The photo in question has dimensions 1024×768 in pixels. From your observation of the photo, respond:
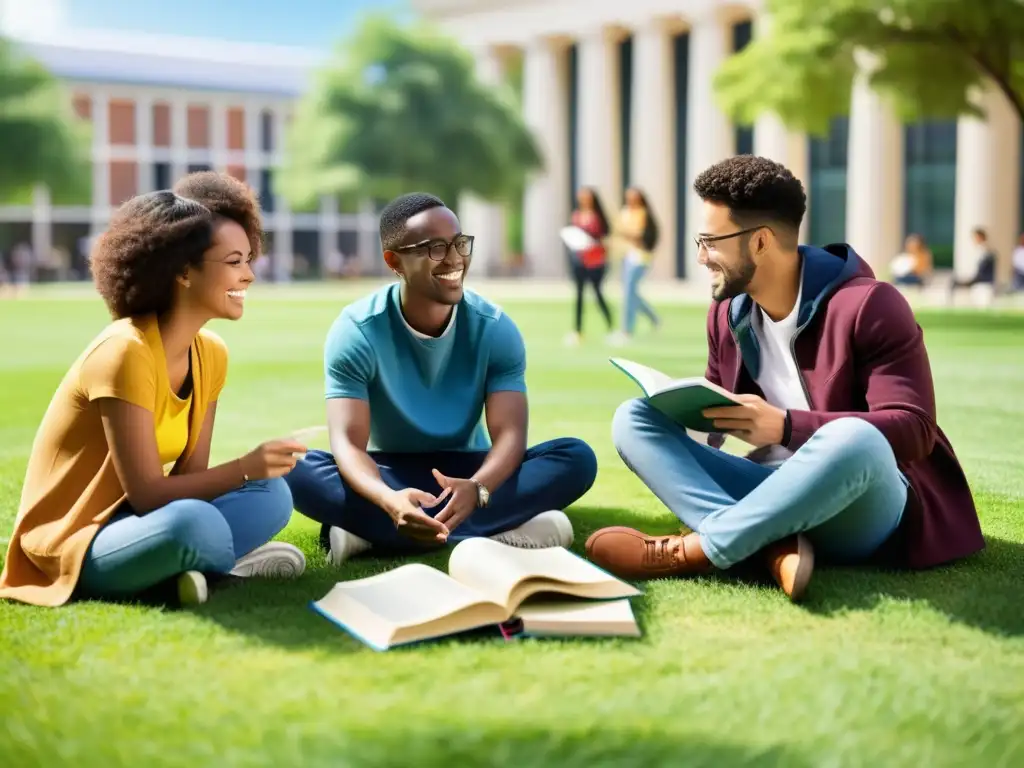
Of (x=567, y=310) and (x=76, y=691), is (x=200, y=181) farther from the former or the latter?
(x=567, y=310)

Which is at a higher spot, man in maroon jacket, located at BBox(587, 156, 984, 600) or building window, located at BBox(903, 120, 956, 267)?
building window, located at BBox(903, 120, 956, 267)

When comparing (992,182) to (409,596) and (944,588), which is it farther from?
(409,596)

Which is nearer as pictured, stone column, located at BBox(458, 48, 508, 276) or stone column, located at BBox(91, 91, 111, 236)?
stone column, located at BBox(458, 48, 508, 276)

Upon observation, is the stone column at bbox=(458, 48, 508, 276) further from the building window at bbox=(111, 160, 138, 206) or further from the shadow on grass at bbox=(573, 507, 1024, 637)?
the shadow on grass at bbox=(573, 507, 1024, 637)

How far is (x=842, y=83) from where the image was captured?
2278 centimetres

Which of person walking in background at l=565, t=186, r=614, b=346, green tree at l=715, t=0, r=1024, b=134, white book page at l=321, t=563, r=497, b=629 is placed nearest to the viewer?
white book page at l=321, t=563, r=497, b=629

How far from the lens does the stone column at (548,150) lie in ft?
186

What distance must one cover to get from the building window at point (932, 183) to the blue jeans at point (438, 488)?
38.6 meters

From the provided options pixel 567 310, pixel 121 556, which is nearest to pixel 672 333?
pixel 567 310

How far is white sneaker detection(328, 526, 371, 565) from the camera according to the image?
5121 mm

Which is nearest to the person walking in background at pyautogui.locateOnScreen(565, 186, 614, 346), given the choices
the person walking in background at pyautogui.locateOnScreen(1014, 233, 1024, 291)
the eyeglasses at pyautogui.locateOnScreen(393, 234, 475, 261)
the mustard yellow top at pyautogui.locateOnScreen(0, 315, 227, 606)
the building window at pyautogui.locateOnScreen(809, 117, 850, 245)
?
the eyeglasses at pyautogui.locateOnScreen(393, 234, 475, 261)

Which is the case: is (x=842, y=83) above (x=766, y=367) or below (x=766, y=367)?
above

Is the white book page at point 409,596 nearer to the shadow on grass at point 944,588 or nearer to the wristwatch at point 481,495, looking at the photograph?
the wristwatch at point 481,495

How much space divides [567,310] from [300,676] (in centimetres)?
2389
